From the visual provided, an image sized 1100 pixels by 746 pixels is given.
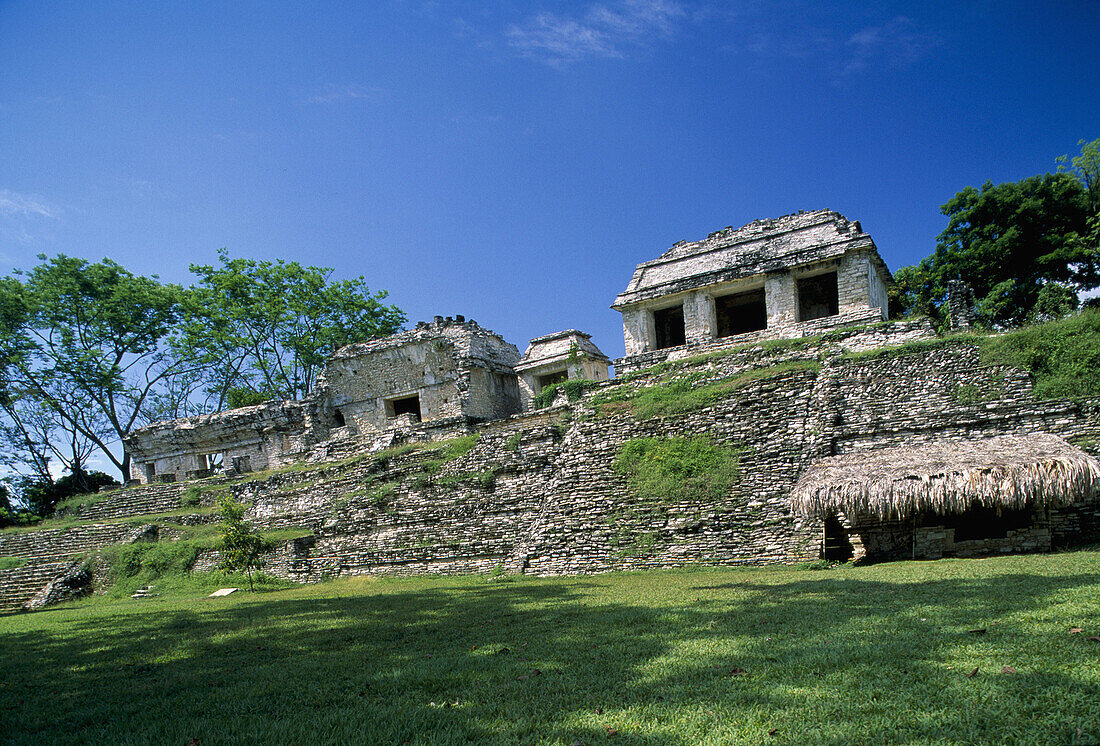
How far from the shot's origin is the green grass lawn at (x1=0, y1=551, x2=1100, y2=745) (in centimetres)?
285

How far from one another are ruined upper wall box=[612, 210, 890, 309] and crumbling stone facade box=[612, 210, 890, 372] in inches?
1.1

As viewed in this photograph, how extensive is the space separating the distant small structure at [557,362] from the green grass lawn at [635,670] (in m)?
14.7

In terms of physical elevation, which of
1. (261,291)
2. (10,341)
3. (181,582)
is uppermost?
(261,291)

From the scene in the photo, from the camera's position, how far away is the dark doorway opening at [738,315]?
2066 cm

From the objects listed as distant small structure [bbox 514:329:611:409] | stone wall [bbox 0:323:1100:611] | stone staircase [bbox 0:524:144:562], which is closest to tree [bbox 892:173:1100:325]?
stone wall [bbox 0:323:1100:611]

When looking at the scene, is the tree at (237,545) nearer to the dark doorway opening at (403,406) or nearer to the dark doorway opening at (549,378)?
the dark doorway opening at (403,406)

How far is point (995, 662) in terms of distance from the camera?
3305 mm

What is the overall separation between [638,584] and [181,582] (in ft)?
40.9

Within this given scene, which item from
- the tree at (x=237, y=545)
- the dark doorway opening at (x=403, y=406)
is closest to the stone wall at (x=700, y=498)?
the tree at (x=237, y=545)

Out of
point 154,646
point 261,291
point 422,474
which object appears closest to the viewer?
point 154,646

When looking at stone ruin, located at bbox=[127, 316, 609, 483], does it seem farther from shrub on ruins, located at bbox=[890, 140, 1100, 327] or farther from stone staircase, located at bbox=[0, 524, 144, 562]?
shrub on ruins, located at bbox=[890, 140, 1100, 327]

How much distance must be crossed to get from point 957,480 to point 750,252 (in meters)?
11.9

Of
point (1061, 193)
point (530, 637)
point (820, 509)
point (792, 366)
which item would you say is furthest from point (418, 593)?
point (1061, 193)

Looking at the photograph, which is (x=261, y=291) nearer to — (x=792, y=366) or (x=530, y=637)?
(x=792, y=366)
